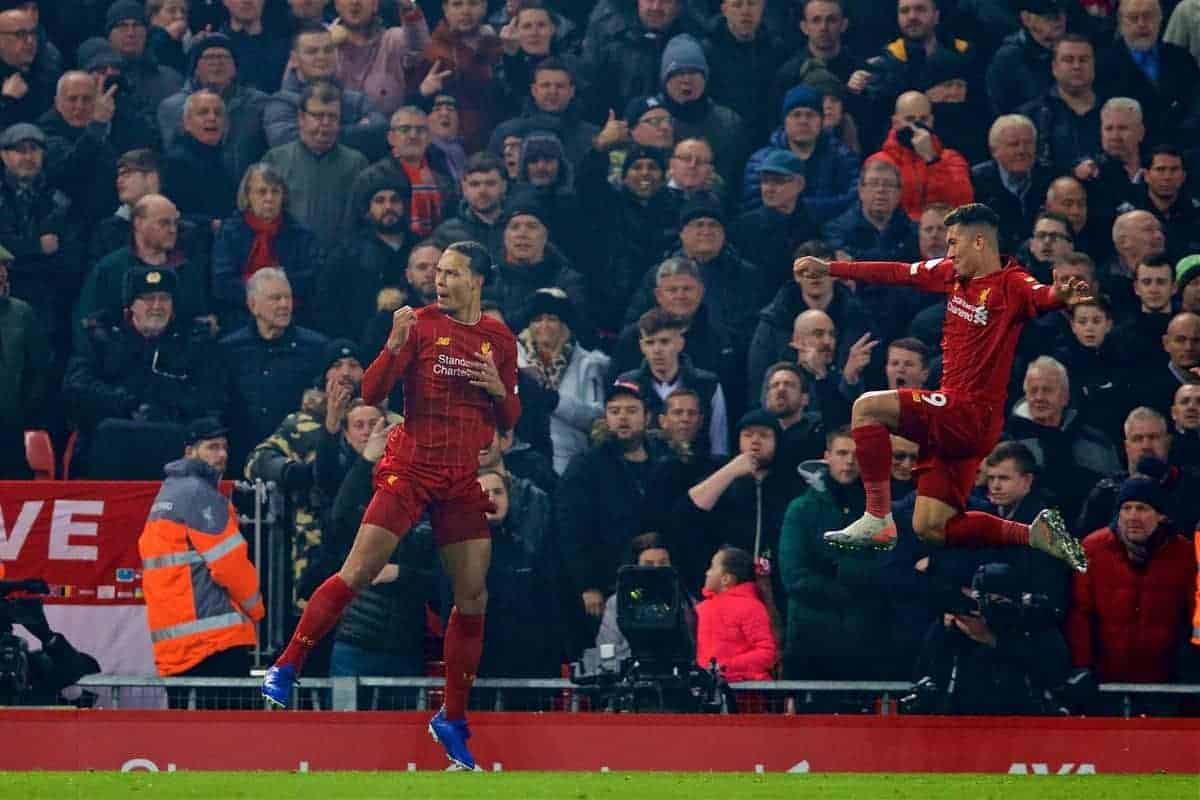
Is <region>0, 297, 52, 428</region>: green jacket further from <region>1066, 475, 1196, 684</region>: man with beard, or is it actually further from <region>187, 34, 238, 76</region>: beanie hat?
<region>1066, 475, 1196, 684</region>: man with beard

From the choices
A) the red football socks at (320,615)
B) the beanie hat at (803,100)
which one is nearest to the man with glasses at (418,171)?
the beanie hat at (803,100)

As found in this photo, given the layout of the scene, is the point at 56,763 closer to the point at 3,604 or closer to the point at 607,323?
the point at 3,604

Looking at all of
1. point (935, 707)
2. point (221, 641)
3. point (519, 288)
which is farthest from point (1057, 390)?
point (221, 641)

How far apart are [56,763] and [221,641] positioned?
1.15 metres

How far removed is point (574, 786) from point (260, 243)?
258 inches

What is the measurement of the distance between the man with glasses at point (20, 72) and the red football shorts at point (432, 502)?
258 inches

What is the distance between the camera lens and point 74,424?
51.3ft

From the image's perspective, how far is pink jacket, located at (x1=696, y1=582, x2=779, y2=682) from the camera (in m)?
13.5

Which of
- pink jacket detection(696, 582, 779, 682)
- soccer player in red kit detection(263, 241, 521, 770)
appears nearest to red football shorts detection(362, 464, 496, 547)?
soccer player in red kit detection(263, 241, 521, 770)

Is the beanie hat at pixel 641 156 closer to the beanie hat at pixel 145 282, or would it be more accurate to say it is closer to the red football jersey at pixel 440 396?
the beanie hat at pixel 145 282

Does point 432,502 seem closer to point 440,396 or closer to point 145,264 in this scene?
point 440,396

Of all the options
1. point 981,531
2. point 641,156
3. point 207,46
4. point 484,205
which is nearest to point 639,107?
point 641,156

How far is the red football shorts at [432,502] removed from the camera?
12.1m

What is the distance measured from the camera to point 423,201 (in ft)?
56.2
